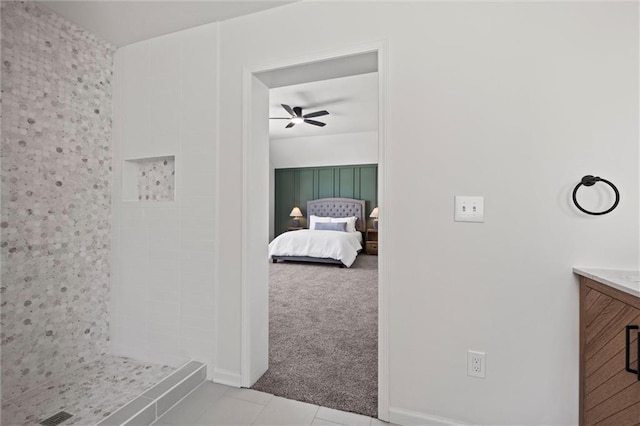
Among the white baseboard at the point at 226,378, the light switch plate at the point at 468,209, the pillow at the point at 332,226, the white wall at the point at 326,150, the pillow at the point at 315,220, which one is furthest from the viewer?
the pillow at the point at 315,220

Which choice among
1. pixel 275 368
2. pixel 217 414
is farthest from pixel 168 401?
pixel 275 368

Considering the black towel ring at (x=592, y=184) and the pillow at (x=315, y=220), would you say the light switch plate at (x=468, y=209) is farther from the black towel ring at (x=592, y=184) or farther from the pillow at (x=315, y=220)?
the pillow at (x=315, y=220)

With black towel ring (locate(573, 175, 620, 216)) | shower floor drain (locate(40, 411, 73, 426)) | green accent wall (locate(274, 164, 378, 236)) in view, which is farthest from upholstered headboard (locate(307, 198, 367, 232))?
shower floor drain (locate(40, 411, 73, 426))

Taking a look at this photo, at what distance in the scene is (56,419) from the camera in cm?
155

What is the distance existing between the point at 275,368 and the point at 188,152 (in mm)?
1647

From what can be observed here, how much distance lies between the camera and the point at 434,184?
4.96 feet

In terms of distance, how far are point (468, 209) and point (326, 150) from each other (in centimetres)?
565

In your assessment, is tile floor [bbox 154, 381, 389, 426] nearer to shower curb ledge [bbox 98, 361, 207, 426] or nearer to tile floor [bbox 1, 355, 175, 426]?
shower curb ledge [bbox 98, 361, 207, 426]

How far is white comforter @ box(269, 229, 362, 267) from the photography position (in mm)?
5359

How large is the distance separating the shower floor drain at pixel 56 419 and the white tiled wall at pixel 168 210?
583 mm

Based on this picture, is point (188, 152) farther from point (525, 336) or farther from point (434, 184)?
point (525, 336)

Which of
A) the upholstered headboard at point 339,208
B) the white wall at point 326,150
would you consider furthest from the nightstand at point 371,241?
the white wall at point 326,150

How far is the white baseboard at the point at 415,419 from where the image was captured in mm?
1504

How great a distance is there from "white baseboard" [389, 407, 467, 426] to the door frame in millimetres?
42
